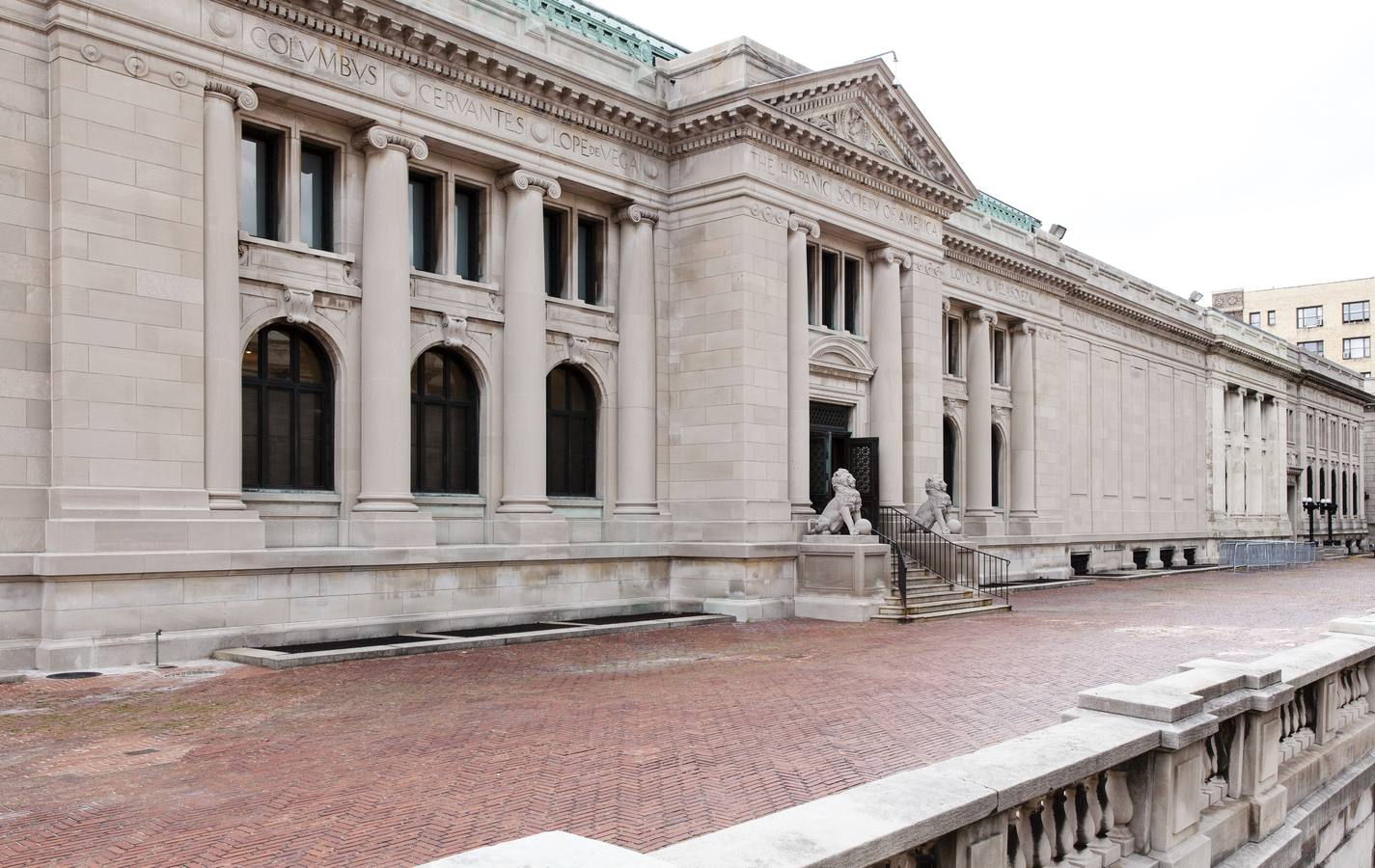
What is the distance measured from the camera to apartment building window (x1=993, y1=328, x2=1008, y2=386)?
39.8m

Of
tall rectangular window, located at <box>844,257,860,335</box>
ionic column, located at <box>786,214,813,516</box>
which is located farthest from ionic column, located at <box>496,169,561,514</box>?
tall rectangular window, located at <box>844,257,860,335</box>

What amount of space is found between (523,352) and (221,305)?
638 cm

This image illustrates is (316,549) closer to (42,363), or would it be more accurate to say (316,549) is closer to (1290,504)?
(42,363)

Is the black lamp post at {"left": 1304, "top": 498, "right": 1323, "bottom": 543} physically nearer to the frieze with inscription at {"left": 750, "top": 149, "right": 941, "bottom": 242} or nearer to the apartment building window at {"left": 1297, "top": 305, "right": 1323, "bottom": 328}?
the apartment building window at {"left": 1297, "top": 305, "right": 1323, "bottom": 328}

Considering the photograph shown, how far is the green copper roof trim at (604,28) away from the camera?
24.1 metres

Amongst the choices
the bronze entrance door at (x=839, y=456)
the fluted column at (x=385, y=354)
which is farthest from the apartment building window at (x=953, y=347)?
the fluted column at (x=385, y=354)

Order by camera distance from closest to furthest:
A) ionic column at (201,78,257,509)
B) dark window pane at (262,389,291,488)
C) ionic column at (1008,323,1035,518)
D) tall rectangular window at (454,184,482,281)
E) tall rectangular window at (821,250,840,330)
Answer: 1. ionic column at (201,78,257,509)
2. dark window pane at (262,389,291,488)
3. tall rectangular window at (454,184,482,281)
4. tall rectangular window at (821,250,840,330)
5. ionic column at (1008,323,1035,518)

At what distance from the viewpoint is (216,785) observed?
8969 mm

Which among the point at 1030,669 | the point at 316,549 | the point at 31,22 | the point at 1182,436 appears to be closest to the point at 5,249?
the point at 31,22

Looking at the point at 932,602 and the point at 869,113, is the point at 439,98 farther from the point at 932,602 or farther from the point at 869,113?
the point at 932,602

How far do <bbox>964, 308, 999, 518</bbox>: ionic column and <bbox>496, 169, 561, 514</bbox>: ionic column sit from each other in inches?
744

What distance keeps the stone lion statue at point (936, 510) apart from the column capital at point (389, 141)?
14931 mm

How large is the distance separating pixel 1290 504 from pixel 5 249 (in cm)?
7133

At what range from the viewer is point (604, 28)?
25297 millimetres
